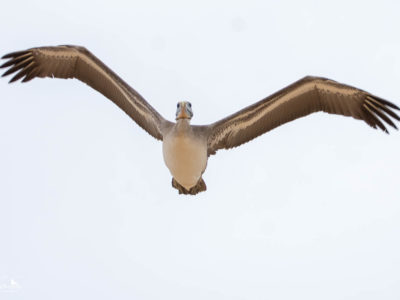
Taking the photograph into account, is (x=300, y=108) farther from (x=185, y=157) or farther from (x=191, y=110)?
(x=185, y=157)

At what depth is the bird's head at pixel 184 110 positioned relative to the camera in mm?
16438

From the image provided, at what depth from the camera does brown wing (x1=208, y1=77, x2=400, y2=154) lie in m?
16.7

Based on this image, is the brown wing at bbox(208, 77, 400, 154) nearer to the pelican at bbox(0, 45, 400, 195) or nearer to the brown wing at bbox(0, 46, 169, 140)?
the pelican at bbox(0, 45, 400, 195)

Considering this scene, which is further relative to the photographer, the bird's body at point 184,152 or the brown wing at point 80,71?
the brown wing at point 80,71

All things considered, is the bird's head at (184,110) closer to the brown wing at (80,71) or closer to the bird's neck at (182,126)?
the bird's neck at (182,126)

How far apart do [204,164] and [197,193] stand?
0.66 meters

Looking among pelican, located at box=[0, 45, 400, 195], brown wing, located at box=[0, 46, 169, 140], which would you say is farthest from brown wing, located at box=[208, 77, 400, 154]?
brown wing, located at box=[0, 46, 169, 140]

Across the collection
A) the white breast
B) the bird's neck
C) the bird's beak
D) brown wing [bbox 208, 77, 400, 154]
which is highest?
brown wing [bbox 208, 77, 400, 154]

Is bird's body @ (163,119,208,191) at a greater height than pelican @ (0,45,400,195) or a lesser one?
lesser

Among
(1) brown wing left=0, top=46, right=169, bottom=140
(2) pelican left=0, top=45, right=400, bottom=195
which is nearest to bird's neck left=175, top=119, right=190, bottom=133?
(2) pelican left=0, top=45, right=400, bottom=195

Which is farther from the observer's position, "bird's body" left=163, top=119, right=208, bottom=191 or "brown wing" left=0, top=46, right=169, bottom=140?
"brown wing" left=0, top=46, right=169, bottom=140

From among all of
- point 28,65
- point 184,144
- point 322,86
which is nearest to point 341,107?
point 322,86

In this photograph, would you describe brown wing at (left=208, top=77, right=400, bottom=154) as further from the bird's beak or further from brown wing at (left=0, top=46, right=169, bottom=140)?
brown wing at (left=0, top=46, right=169, bottom=140)

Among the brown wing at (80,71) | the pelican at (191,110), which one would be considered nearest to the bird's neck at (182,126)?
the pelican at (191,110)
